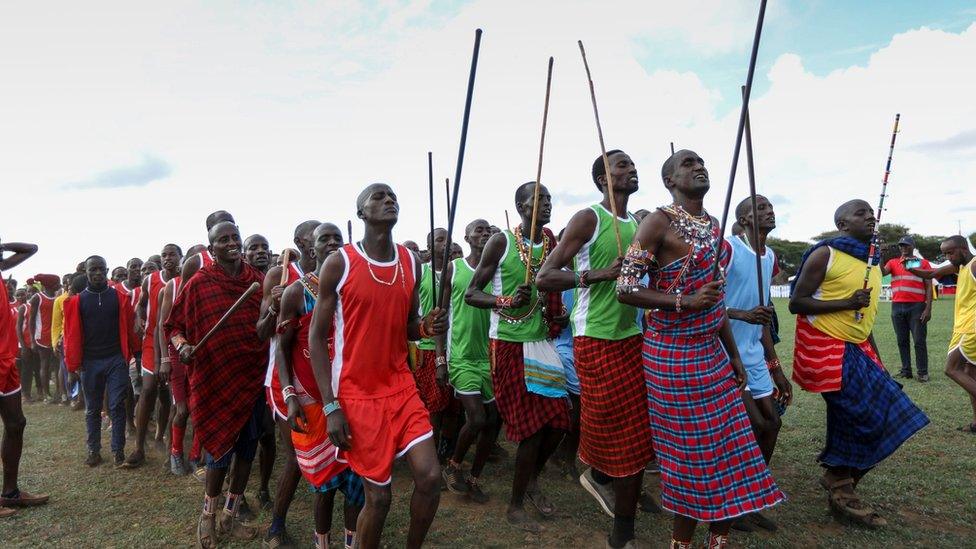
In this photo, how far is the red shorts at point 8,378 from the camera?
522 centimetres

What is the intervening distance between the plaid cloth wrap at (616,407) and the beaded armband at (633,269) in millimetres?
634

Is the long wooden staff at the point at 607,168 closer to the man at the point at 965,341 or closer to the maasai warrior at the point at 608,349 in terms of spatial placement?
the maasai warrior at the point at 608,349

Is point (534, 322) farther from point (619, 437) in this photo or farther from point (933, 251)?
point (933, 251)

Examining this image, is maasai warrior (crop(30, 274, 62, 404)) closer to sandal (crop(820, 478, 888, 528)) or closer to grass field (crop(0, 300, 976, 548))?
grass field (crop(0, 300, 976, 548))

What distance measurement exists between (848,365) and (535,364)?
2.20m

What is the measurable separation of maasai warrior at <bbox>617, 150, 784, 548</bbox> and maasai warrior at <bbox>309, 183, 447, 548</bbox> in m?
1.20

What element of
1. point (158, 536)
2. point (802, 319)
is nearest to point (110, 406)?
point (158, 536)

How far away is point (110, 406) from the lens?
7.10 m

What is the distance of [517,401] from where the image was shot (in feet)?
15.8

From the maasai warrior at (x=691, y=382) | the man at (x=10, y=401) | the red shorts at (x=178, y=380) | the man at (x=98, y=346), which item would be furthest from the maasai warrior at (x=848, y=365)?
the man at (x=98, y=346)

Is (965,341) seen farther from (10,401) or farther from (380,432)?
(10,401)

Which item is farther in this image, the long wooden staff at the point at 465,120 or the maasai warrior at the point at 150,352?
the maasai warrior at the point at 150,352

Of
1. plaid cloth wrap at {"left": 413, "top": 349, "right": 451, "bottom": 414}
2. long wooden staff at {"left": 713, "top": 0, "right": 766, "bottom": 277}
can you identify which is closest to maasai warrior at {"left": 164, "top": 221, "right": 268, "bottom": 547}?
plaid cloth wrap at {"left": 413, "top": 349, "right": 451, "bottom": 414}

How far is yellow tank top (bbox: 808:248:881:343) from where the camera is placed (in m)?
4.54
